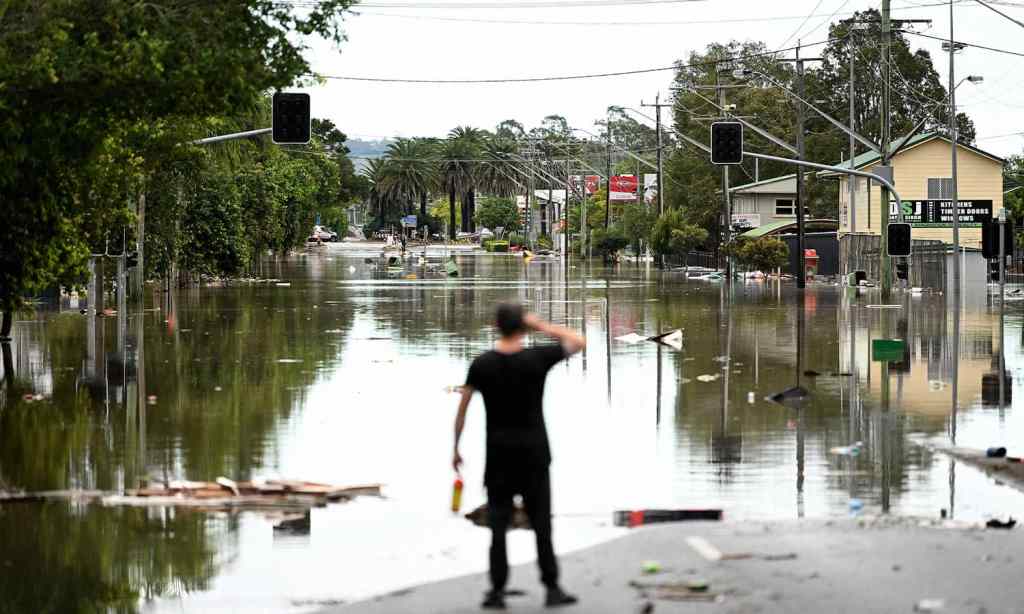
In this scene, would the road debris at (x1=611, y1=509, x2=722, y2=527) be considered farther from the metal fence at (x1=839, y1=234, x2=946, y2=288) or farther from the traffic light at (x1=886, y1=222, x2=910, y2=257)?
the metal fence at (x1=839, y1=234, x2=946, y2=288)

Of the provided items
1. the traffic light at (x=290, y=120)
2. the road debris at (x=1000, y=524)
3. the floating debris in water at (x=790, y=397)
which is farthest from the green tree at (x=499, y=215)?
the road debris at (x=1000, y=524)

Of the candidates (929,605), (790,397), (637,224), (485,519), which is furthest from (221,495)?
(637,224)

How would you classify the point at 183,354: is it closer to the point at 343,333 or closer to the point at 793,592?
the point at 343,333

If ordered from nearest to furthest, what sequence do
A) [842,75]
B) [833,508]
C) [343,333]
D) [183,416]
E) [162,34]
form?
[833,508] < [162,34] < [183,416] < [343,333] < [842,75]

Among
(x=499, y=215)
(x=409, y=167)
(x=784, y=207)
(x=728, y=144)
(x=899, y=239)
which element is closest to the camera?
(x=728, y=144)

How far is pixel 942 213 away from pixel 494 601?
2558 inches

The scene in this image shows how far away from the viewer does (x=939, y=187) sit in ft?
256

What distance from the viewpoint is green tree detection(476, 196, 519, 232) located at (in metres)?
191

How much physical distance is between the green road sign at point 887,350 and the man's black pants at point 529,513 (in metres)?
20.3

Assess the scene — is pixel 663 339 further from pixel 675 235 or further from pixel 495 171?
pixel 495 171

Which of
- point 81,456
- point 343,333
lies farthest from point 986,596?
point 343,333

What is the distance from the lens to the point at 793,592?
9.29m

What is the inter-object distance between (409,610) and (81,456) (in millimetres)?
8348

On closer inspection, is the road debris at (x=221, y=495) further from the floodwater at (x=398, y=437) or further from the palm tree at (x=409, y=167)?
the palm tree at (x=409, y=167)
